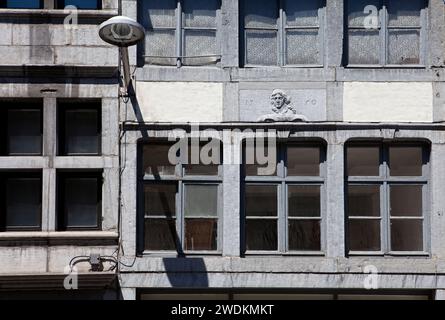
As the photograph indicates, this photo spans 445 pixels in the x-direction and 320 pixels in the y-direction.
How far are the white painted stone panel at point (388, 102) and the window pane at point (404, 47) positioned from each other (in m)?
0.49

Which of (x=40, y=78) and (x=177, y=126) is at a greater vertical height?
(x=40, y=78)

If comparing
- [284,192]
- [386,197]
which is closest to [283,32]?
[284,192]

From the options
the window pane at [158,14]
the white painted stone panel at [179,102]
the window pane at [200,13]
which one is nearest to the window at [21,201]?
the white painted stone panel at [179,102]

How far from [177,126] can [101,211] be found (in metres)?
1.85

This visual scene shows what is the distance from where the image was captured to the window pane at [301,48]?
12.9 meters

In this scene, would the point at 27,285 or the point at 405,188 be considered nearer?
the point at 27,285

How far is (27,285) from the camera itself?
11.9 meters

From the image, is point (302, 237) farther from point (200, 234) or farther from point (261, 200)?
point (200, 234)

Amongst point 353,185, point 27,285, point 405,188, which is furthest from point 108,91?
point 405,188

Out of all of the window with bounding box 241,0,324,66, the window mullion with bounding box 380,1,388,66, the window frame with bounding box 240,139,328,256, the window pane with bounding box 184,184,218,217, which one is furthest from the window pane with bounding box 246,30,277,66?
the window pane with bounding box 184,184,218,217

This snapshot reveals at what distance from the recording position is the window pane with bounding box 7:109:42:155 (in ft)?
41.6

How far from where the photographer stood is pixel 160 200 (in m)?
12.6
